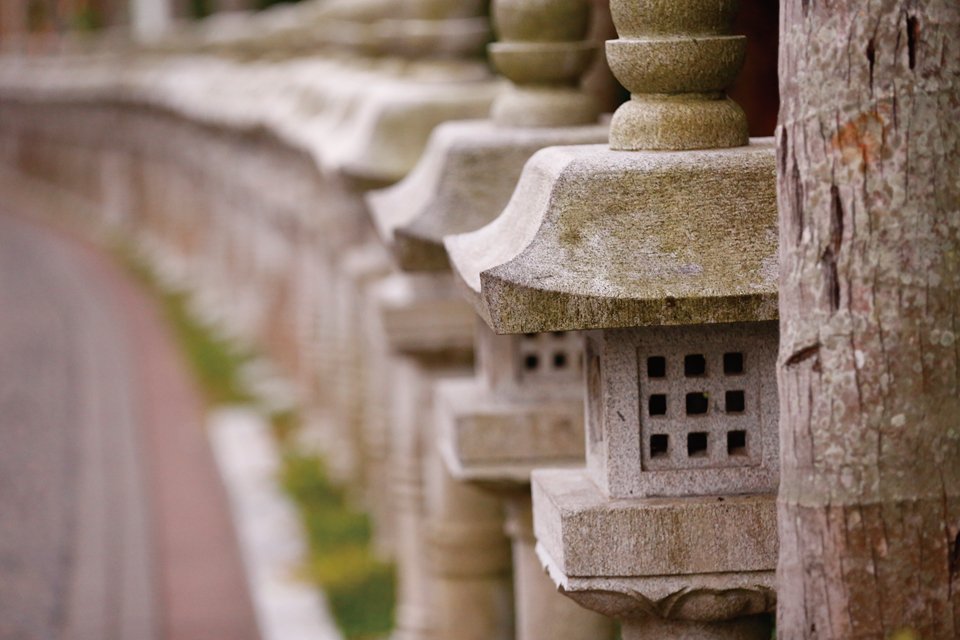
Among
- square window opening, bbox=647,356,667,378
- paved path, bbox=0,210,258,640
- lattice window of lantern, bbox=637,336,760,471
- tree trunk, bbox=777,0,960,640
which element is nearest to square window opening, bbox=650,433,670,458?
lattice window of lantern, bbox=637,336,760,471

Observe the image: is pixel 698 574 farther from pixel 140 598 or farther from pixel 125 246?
pixel 125 246

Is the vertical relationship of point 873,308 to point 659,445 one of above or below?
above

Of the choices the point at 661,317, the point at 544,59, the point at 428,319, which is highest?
the point at 544,59

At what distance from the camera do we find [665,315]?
4.23 metres

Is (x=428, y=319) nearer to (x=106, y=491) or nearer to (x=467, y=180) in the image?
(x=467, y=180)

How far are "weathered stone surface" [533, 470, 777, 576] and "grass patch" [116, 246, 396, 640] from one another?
6.29 m

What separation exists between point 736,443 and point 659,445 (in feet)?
0.61

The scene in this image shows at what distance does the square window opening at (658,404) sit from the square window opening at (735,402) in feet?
0.48

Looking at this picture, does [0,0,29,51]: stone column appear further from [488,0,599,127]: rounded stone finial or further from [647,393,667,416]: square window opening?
[647,393,667,416]: square window opening

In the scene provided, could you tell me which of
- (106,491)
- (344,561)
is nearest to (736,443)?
(344,561)

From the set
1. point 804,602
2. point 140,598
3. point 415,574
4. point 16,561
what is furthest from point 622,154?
point 16,561

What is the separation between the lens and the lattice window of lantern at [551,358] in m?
6.34

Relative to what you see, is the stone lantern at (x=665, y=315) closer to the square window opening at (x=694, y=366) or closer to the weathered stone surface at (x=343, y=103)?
the square window opening at (x=694, y=366)

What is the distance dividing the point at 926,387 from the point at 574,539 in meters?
1.08
